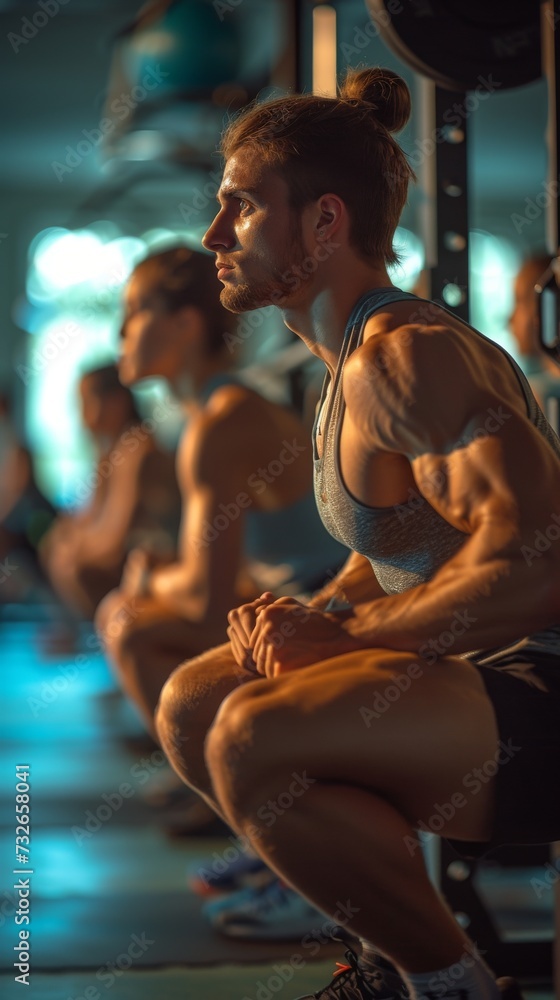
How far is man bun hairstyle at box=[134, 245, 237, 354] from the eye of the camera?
234 centimetres

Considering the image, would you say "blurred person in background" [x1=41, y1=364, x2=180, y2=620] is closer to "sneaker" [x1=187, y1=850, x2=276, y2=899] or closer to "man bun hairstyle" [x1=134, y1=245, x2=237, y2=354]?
"man bun hairstyle" [x1=134, y1=245, x2=237, y2=354]

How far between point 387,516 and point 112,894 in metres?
1.12

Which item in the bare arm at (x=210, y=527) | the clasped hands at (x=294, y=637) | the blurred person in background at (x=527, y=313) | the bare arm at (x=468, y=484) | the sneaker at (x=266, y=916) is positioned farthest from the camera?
the blurred person in background at (x=527, y=313)

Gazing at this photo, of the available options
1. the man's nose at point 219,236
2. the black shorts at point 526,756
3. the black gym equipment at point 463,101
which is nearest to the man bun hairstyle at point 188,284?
the black gym equipment at point 463,101

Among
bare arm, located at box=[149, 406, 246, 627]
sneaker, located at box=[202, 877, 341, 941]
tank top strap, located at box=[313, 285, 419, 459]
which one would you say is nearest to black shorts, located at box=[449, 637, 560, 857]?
tank top strap, located at box=[313, 285, 419, 459]

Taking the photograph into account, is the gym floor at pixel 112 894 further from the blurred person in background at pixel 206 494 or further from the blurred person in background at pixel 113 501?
the blurred person in background at pixel 113 501

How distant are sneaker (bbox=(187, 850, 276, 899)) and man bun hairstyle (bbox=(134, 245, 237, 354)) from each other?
3.47 ft

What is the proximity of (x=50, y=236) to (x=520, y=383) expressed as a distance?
8060 millimetres

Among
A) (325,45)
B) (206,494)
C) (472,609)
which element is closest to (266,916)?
(206,494)

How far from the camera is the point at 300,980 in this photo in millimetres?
1444

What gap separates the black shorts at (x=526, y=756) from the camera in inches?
39.6

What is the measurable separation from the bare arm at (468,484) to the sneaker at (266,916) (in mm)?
854

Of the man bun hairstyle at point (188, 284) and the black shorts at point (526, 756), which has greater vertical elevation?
the man bun hairstyle at point (188, 284)

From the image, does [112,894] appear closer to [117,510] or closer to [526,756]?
[526,756]
